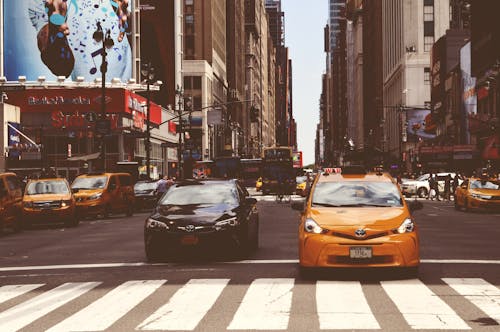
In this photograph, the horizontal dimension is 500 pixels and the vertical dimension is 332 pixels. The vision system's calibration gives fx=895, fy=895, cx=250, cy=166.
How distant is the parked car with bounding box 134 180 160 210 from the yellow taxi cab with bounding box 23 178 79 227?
1213 cm

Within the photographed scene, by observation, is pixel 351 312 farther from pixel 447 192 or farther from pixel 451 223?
pixel 447 192

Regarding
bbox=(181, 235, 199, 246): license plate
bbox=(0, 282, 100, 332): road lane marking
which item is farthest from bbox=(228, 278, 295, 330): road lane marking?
bbox=(181, 235, 199, 246): license plate

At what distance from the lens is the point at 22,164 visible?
6694cm

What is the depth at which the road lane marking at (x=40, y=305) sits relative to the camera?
32.8ft

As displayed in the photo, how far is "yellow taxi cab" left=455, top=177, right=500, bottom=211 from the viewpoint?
38.3 metres

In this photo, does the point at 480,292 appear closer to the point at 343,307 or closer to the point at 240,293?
the point at 343,307

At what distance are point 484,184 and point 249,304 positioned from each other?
3067 cm

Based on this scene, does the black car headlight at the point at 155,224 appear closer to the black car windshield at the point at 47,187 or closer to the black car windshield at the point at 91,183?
the black car windshield at the point at 47,187

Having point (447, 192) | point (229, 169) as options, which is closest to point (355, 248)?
point (447, 192)

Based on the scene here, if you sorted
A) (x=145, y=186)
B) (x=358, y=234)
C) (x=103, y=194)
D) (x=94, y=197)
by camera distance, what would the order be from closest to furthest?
(x=358, y=234) < (x=94, y=197) < (x=103, y=194) < (x=145, y=186)

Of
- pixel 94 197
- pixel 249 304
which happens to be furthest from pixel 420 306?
pixel 94 197

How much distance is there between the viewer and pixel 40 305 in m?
11.4

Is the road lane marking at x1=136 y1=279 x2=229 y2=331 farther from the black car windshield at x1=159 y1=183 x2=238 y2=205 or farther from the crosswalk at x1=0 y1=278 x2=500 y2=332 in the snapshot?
the black car windshield at x1=159 y1=183 x2=238 y2=205

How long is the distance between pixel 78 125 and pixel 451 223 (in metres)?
47.6
